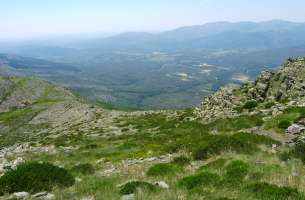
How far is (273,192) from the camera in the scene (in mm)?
12547

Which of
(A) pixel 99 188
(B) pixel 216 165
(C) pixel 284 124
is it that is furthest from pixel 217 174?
(C) pixel 284 124

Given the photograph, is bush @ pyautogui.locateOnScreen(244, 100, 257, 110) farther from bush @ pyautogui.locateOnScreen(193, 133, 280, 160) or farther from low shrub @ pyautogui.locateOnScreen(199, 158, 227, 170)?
low shrub @ pyautogui.locateOnScreen(199, 158, 227, 170)

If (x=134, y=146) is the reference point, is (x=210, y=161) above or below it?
above

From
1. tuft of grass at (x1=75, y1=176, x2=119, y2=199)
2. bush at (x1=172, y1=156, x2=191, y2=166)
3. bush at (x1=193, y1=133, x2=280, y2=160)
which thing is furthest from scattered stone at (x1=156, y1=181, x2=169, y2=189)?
bush at (x1=193, y1=133, x2=280, y2=160)

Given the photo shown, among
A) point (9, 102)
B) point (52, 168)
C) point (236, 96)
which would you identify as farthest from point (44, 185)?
point (9, 102)

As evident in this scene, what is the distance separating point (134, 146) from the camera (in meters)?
32.0

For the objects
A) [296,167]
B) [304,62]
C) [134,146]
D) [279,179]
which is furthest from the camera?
[304,62]

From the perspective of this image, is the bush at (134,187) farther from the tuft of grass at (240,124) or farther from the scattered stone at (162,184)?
the tuft of grass at (240,124)

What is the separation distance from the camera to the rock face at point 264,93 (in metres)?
39.5

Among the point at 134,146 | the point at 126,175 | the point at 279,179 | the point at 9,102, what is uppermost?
the point at 279,179

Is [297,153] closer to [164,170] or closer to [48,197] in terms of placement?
[164,170]

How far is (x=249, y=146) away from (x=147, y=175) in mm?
5190

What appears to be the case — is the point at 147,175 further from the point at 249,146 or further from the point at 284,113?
the point at 284,113

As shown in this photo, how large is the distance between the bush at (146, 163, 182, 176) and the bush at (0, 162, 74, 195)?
320cm
